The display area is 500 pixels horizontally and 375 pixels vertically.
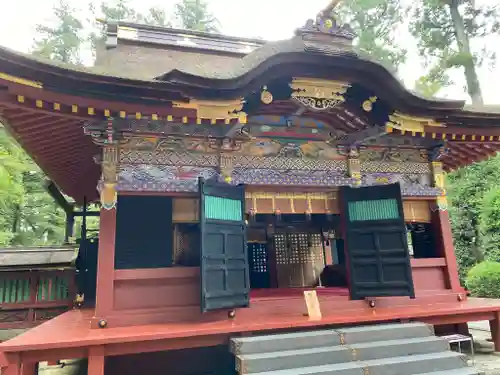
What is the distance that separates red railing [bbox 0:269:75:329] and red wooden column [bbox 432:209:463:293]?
297 inches

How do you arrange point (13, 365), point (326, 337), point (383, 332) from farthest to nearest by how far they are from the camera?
point (383, 332)
point (326, 337)
point (13, 365)

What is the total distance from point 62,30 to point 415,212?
26.9 metres

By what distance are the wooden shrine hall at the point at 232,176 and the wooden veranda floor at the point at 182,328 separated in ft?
0.08

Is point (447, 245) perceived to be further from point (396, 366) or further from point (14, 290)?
point (14, 290)

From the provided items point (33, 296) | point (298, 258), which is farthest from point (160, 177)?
point (298, 258)

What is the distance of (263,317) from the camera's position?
5.62 m

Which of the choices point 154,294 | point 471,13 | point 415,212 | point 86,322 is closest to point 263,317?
point 154,294

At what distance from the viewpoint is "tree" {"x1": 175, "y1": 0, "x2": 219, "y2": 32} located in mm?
28859

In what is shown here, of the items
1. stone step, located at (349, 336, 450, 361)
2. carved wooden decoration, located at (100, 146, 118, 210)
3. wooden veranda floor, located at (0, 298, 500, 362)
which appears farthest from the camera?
carved wooden decoration, located at (100, 146, 118, 210)

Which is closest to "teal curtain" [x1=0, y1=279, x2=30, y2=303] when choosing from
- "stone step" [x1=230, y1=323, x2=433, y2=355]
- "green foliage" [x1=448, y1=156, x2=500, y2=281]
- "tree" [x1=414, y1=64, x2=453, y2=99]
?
"stone step" [x1=230, y1=323, x2=433, y2=355]

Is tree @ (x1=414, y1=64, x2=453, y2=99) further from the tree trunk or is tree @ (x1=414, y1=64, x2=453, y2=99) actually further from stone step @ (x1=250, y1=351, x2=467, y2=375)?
stone step @ (x1=250, y1=351, x2=467, y2=375)

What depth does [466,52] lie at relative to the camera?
16234mm

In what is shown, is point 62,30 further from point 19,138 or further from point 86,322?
point 86,322

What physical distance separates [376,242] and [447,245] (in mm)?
1687
